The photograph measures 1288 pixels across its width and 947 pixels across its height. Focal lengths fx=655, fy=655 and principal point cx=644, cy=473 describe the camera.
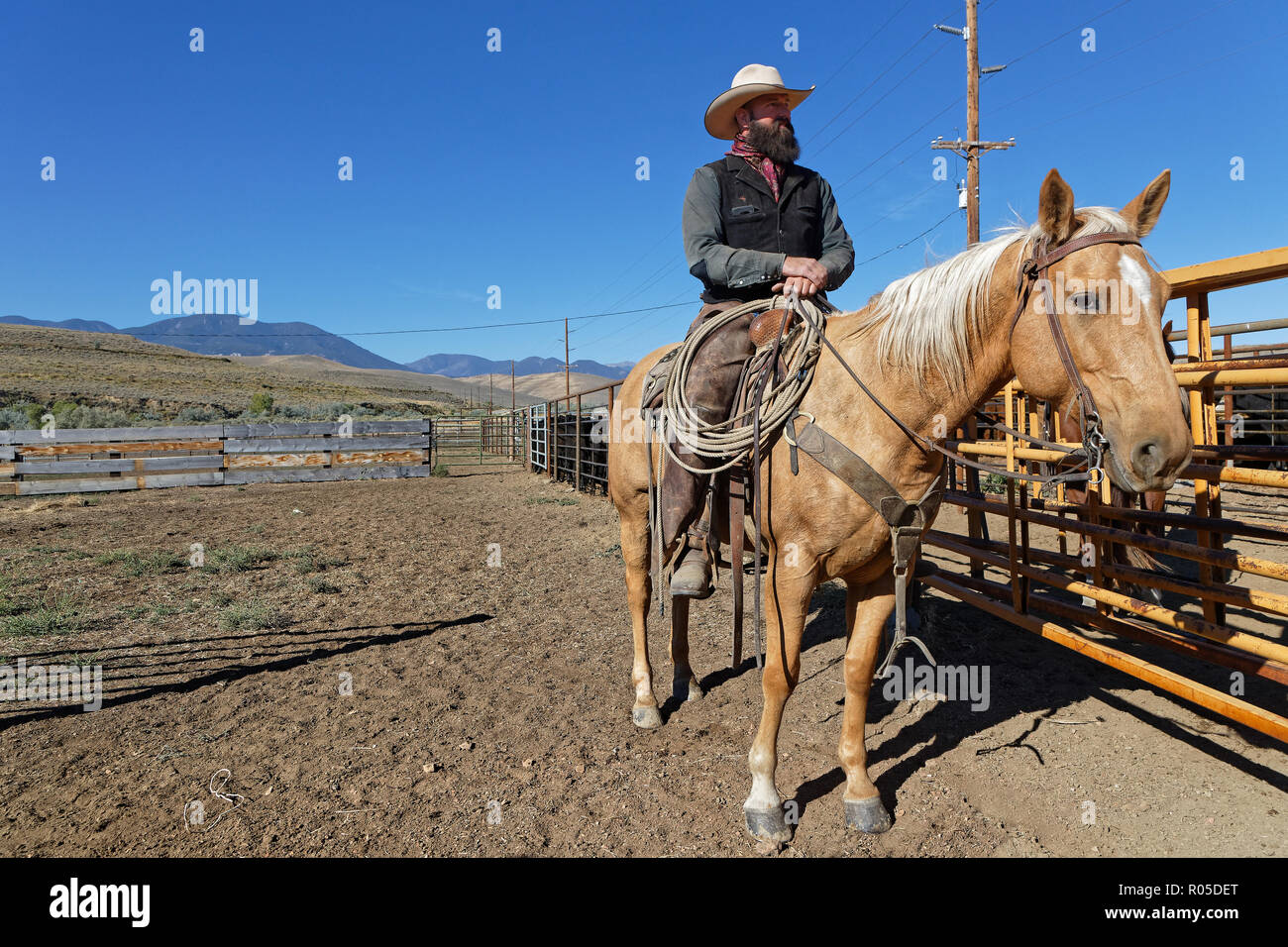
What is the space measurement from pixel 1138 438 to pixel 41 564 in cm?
917

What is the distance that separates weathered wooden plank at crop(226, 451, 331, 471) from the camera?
1487cm

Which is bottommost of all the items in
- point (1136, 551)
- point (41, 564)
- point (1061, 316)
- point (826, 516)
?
point (41, 564)

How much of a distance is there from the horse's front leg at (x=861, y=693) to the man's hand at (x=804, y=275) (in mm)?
1243

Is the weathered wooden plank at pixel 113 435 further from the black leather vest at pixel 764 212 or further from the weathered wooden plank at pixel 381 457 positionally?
the black leather vest at pixel 764 212

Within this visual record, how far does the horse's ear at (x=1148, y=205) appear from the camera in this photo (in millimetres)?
1993

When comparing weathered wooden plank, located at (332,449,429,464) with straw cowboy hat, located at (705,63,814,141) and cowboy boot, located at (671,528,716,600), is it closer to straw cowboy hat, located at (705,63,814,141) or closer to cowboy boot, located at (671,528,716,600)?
straw cowboy hat, located at (705,63,814,141)

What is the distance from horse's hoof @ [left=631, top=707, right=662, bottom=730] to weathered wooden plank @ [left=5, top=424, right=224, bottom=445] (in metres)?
14.6

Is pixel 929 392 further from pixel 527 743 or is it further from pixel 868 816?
pixel 527 743

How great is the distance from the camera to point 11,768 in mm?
2998

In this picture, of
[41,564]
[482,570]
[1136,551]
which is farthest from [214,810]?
[41,564]

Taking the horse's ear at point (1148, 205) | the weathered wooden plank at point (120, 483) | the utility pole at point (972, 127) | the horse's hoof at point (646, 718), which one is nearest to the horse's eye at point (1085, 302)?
the horse's ear at point (1148, 205)

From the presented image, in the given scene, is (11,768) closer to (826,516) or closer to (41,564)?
(826,516)

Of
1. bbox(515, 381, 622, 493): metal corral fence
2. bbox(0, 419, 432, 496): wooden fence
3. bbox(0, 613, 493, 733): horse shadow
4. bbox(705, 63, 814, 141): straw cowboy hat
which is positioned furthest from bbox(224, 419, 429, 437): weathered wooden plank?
bbox(705, 63, 814, 141): straw cowboy hat
